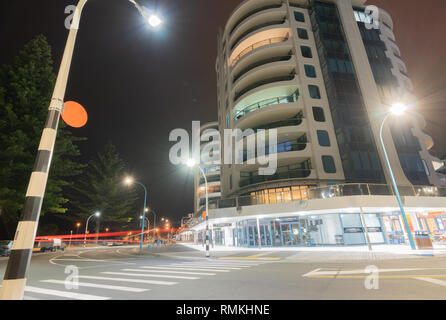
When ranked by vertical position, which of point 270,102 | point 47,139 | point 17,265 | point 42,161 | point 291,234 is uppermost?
point 270,102

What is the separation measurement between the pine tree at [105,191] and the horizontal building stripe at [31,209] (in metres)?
59.2

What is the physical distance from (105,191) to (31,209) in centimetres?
6020

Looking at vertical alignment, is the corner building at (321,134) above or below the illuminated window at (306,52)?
below

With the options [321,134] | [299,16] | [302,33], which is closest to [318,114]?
[321,134]

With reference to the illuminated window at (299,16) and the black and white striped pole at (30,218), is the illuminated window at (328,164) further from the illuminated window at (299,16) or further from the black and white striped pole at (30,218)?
the black and white striped pole at (30,218)

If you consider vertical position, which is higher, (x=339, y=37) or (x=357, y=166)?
(x=339, y=37)

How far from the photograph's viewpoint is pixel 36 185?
9.00 ft

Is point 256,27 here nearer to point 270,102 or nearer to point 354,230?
point 270,102

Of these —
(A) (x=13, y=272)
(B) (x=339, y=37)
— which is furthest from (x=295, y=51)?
(A) (x=13, y=272)

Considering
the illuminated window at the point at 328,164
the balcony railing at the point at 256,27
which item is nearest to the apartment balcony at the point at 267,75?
the balcony railing at the point at 256,27

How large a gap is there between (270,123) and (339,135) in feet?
31.8

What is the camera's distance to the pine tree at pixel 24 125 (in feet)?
56.8

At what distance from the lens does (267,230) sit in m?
25.3
